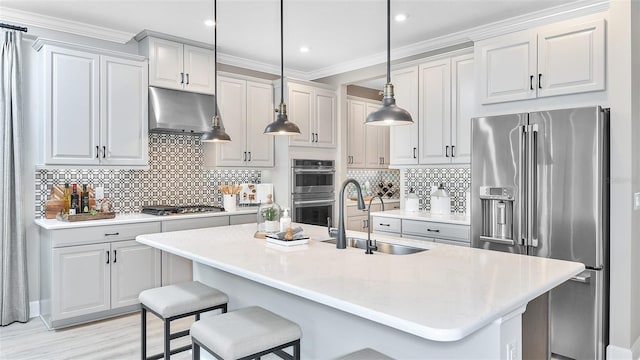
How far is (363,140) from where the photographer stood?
20.6 feet

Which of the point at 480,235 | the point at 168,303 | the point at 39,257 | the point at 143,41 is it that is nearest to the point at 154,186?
the point at 39,257

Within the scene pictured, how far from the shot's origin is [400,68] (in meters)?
4.55

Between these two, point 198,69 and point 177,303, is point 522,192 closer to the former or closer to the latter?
point 177,303

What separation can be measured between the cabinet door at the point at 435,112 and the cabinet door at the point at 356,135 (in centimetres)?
175

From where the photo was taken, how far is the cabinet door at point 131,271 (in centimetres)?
374

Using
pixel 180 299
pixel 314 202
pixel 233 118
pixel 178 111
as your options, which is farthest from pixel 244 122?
pixel 180 299

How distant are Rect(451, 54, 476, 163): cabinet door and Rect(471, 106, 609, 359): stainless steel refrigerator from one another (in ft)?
2.48

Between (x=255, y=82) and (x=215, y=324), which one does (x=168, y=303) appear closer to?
(x=215, y=324)

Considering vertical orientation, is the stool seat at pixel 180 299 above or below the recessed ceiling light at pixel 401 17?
below

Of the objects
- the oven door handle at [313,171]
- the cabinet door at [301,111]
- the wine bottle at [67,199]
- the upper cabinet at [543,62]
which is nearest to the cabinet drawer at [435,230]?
the upper cabinet at [543,62]

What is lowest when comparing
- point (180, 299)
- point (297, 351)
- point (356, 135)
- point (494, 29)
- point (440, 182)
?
point (297, 351)

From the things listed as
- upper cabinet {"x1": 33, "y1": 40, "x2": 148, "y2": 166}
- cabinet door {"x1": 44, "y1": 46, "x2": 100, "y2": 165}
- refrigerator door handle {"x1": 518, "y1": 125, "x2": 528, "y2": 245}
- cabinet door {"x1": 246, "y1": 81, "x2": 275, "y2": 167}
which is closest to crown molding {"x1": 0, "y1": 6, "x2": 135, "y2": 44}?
upper cabinet {"x1": 33, "y1": 40, "x2": 148, "y2": 166}

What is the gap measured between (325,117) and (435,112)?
1607mm

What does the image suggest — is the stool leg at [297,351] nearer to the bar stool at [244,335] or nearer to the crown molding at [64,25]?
the bar stool at [244,335]
